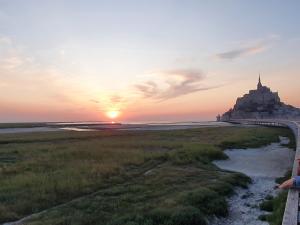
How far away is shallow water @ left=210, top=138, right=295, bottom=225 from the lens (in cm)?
1608

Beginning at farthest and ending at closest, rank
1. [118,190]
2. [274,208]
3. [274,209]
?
[118,190], [274,208], [274,209]

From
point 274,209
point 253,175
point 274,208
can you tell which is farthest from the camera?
point 253,175

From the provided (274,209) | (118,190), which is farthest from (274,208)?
(118,190)

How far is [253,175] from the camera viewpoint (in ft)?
86.7

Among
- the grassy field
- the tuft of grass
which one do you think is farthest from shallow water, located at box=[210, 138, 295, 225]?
the grassy field

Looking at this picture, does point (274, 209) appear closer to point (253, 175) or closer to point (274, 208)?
point (274, 208)

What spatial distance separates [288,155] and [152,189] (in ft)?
73.9

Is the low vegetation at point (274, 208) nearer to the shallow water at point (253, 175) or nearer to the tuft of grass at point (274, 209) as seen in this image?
the tuft of grass at point (274, 209)

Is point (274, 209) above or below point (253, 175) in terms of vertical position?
below

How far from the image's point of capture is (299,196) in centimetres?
1363

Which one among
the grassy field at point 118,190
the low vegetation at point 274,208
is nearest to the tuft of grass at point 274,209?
the low vegetation at point 274,208

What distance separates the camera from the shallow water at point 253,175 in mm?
16078

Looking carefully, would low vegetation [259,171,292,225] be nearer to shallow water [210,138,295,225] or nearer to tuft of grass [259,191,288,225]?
tuft of grass [259,191,288,225]

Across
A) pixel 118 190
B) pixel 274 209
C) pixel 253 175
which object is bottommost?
pixel 274 209
